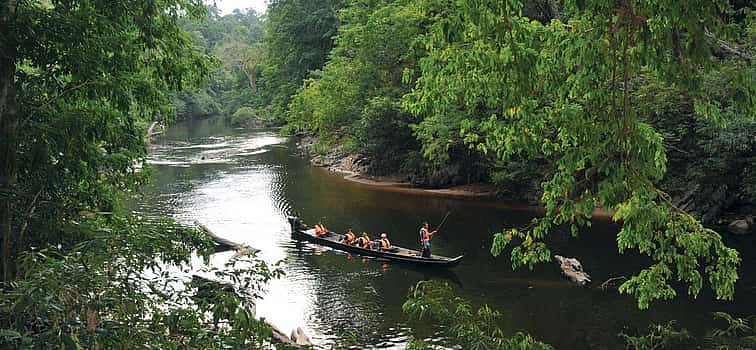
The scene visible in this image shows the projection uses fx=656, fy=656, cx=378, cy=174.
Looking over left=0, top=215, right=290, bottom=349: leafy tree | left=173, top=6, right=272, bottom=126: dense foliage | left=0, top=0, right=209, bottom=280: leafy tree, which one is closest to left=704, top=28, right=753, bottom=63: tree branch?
left=0, top=215, right=290, bottom=349: leafy tree

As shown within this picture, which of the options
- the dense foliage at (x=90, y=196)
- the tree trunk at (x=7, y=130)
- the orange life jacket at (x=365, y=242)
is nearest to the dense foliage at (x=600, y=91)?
the dense foliage at (x=90, y=196)

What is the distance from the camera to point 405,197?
95.4ft

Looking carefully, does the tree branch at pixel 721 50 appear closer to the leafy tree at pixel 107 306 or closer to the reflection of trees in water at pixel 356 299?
the leafy tree at pixel 107 306

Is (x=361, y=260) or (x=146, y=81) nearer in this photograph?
(x=146, y=81)

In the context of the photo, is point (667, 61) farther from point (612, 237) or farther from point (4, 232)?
point (612, 237)

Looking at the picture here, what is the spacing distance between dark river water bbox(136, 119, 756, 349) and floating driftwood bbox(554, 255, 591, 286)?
0.29 m

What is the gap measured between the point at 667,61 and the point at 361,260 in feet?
48.9

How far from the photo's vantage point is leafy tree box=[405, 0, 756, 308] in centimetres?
509

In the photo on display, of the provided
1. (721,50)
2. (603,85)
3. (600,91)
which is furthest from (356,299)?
(721,50)

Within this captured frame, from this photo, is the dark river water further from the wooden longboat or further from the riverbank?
the riverbank

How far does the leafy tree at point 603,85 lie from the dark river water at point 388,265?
272 inches

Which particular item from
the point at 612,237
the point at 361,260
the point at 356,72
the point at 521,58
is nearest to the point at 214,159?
the point at 356,72

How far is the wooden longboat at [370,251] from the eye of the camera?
18094mm

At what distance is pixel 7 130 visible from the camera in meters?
5.92
